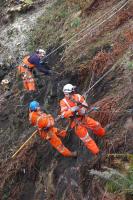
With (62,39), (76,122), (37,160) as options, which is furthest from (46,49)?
(76,122)

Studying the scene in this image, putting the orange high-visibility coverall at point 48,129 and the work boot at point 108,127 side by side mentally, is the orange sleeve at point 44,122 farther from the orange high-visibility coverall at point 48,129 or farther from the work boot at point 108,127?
the work boot at point 108,127

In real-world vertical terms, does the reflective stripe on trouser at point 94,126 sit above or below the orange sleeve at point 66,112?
below

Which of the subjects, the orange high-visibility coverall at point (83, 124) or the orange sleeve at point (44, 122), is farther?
the orange sleeve at point (44, 122)

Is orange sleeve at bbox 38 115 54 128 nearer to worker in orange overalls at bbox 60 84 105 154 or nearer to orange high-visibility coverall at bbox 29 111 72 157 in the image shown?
orange high-visibility coverall at bbox 29 111 72 157

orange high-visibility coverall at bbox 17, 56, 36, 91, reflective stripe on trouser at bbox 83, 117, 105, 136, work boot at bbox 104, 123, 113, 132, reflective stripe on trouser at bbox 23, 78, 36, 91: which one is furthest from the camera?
reflective stripe on trouser at bbox 23, 78, 36, 91

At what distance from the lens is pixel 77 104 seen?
1052 cm

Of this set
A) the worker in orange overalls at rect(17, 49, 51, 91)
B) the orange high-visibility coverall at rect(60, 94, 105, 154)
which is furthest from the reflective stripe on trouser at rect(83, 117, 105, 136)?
the worker in orange overalls at rect(17, 49, 51, 91)

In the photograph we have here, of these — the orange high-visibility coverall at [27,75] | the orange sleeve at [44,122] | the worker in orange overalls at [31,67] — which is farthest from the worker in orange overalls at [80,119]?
the orange high-visibility coverall at [27,75]

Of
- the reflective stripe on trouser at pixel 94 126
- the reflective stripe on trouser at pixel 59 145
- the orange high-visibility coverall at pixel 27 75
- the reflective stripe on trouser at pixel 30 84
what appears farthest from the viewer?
the reflective stripe on trouser at pixel 30 84

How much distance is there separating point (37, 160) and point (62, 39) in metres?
4.74

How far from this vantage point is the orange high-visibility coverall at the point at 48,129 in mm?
11055

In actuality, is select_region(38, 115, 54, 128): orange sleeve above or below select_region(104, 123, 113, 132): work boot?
above

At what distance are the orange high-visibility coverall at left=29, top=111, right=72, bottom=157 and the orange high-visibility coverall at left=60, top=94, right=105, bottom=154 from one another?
0.64 m

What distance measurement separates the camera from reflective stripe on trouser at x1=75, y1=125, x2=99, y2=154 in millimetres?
10125
